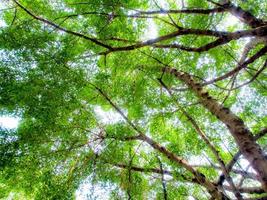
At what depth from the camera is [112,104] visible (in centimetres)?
393

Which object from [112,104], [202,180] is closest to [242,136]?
[202,180]

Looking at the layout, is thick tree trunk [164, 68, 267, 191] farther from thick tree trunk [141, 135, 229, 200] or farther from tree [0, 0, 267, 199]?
thick tree trunk [141, 135, 229, 200]

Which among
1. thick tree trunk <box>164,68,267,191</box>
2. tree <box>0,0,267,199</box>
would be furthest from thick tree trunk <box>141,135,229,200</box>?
thick tree trunk <box>164,68,267,191</box>

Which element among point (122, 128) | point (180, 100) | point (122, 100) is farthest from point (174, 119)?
point (122, 128)

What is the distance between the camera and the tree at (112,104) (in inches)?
135

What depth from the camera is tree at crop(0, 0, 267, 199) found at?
3439 millimetres

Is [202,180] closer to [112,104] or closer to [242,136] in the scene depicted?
[242,136]

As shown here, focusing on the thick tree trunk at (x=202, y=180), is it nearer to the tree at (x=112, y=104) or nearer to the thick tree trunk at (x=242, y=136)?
the tree at (x=112, y=104)

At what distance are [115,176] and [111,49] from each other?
1837 mm

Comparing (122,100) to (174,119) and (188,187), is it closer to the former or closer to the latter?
(174,119)

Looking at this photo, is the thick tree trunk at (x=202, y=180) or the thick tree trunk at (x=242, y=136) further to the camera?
the thick tree trunk at (x=202, y=180)

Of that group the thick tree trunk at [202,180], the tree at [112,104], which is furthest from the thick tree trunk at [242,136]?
the thick tree trunk at [202,180]

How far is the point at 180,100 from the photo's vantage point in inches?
192

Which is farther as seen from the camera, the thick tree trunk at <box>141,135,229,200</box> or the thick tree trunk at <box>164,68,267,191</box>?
the thick tree trunk at <box>141,135,229,200</box>
